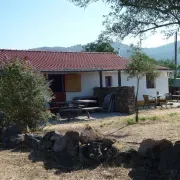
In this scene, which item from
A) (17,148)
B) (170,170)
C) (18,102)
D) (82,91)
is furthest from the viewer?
(82,91)

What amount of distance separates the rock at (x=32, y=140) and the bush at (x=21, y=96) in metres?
1.97

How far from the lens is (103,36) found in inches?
332

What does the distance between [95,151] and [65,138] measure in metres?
1.05

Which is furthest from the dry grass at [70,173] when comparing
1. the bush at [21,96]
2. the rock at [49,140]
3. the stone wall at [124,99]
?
the stone wall at [124,99]

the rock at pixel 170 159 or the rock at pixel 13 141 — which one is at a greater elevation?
the rock at pixel 170 159

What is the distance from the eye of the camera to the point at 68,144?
291 inches

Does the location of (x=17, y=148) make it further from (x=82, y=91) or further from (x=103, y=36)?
(x=82, y=91)

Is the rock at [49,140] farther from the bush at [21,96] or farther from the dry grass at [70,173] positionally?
the bush at [21,96]

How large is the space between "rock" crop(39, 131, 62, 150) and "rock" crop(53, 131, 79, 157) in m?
0.19

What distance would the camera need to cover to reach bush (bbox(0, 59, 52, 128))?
11.1 m

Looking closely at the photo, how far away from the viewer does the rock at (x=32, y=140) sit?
8.59m

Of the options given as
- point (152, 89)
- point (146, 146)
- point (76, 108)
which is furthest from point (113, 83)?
point (146, 146)

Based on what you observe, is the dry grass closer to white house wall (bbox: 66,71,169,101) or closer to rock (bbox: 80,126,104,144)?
rock (bbox: 80,126,104,144)

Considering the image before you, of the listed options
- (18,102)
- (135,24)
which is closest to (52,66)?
(18,102)
